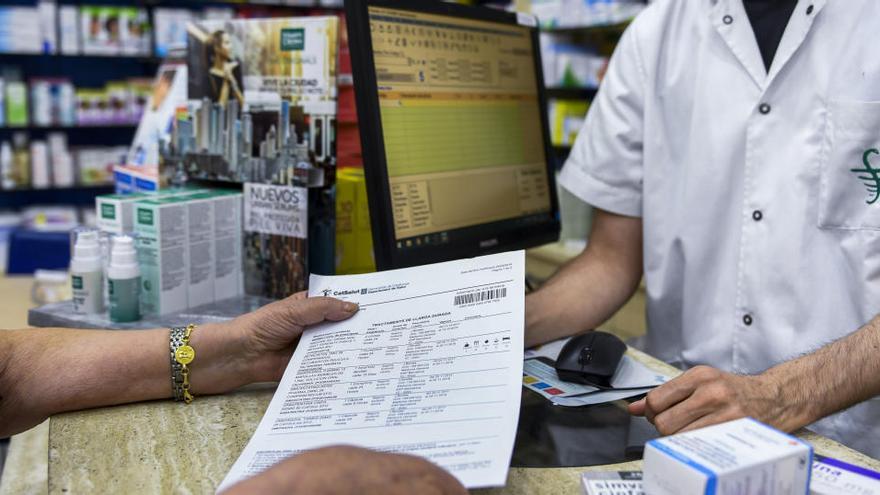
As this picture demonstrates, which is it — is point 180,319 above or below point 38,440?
above

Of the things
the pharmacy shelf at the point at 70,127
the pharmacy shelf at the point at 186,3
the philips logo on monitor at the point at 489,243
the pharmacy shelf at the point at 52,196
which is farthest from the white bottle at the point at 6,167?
the philips logo on monitor at the point at 489,243

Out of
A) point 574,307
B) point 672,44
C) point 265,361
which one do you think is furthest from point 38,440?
point 672,44

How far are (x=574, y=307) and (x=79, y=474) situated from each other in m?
0.89

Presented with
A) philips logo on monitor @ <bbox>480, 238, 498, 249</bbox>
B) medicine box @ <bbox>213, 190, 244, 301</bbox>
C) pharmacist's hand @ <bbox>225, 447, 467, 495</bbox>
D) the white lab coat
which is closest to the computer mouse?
philips logo on monitor @ <bbox>480, 238, 498, 249</bbox>

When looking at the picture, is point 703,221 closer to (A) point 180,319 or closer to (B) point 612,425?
(B) point 612,425

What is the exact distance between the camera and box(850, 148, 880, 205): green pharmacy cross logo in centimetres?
129

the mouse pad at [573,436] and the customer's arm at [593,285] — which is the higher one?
the customer's arm at [593,285]

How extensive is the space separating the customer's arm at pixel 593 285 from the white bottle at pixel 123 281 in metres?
0.71

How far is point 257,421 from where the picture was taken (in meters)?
1.02

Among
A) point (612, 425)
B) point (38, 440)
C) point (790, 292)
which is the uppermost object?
point (790, 292)

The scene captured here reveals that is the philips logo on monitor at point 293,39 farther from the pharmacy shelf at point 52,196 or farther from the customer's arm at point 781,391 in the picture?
the pharmacy shelf at point 52,196

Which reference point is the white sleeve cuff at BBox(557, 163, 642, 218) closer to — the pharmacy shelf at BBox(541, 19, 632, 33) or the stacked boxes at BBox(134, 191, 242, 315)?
the stacked boxes at BBox(134, 191, 242, 315)

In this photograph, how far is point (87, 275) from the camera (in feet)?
4.66

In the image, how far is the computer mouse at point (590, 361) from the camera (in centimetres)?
114
